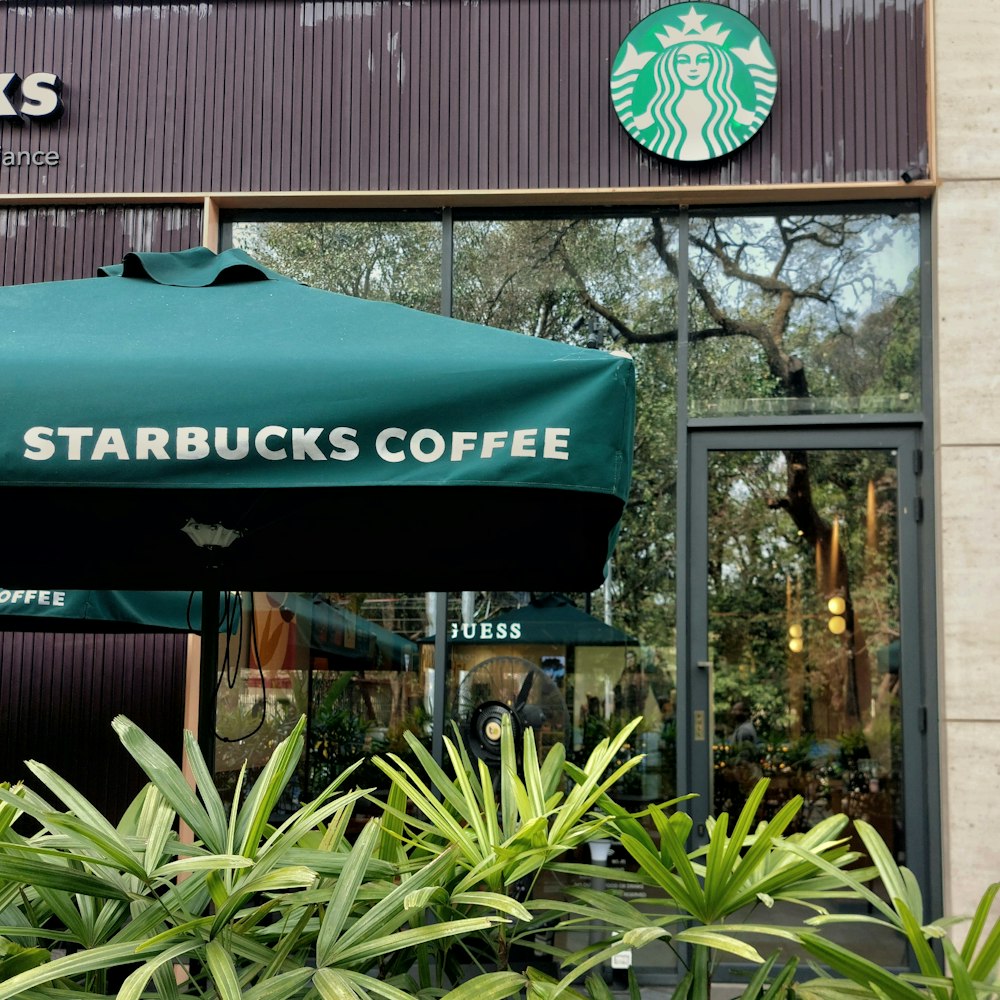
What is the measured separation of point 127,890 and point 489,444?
1.07 metres

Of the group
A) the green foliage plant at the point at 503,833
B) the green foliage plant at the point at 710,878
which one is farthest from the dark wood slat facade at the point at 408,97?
the green foliage plant at the point at 710,878

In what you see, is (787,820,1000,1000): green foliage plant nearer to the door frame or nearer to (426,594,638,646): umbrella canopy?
the door frame

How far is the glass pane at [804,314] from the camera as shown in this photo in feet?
18.7

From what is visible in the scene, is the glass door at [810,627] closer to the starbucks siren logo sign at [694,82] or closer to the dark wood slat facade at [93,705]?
the starbucks siren logo sign at [694,82]

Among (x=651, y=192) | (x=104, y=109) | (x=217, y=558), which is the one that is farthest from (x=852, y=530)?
(x=104, y=109)

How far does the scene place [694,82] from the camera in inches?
227

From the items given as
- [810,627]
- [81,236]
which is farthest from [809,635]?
[81,236]

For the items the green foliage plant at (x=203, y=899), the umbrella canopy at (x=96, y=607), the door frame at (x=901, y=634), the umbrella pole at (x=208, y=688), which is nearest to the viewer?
the green foliage plant at (x=203, y=899)

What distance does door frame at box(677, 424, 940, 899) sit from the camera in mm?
5441

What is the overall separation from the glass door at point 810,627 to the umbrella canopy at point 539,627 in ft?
1.65

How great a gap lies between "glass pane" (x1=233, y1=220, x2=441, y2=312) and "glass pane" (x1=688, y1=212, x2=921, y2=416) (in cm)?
130

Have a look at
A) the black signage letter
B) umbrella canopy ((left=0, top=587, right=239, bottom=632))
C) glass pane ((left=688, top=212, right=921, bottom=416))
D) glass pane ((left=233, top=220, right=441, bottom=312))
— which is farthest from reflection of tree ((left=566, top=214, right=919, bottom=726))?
the black signage letter

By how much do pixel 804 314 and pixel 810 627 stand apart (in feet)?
4.88

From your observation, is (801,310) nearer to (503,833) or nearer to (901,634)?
(901,634)
